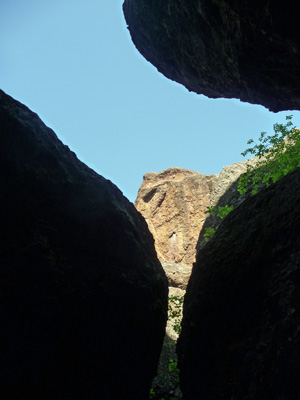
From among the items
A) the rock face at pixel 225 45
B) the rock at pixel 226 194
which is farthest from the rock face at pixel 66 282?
the rock at pixel 226 194

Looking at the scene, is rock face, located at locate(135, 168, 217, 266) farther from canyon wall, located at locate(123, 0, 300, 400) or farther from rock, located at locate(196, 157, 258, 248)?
canyon wall, located at locate(123, 0, 300, 400)

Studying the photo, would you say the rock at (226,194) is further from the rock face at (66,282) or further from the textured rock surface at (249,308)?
the rock face at (66,282)

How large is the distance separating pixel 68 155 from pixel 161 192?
39447 millimetres

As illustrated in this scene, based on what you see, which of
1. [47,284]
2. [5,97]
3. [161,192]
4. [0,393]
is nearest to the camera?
[0,393]

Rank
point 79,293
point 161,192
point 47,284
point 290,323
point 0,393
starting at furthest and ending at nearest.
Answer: point 161,192 → point 79,293 → point 47,284 → point 0,393 → point 290,323

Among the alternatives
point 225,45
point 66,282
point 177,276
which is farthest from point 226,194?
point 66,282

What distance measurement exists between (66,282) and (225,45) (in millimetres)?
8217

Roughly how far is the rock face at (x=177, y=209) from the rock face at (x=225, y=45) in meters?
30.3

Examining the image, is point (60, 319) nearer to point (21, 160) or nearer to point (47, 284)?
point (47, 284)

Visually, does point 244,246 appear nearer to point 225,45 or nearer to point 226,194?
point 225,45

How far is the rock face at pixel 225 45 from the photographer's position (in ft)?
24.5

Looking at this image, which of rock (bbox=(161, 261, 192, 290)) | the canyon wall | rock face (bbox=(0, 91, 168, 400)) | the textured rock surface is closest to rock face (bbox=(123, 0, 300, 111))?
the canyon wall

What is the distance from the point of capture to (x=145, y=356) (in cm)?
696

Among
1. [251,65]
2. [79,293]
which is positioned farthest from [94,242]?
[251,65]
